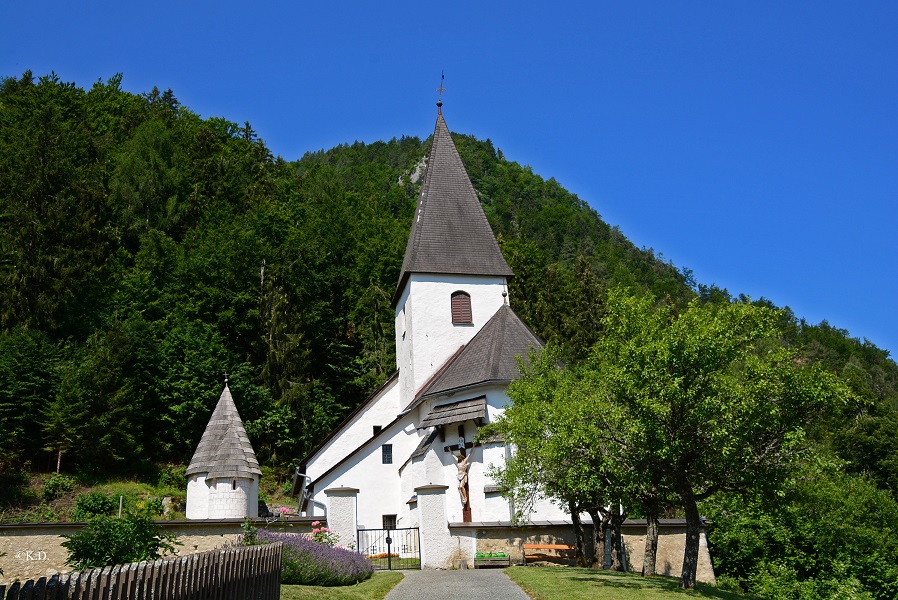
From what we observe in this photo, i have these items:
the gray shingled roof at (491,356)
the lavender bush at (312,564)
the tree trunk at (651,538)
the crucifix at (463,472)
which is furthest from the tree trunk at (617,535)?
the gray shingled roof at (491,356)

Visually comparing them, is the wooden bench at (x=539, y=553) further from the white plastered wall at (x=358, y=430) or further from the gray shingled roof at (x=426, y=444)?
the white plastered wall at (x=358, y=430)

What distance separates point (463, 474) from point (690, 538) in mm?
10215

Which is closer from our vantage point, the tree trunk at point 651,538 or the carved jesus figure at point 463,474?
the tree trunk at point 651,538

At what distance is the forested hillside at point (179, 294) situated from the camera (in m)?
35.2

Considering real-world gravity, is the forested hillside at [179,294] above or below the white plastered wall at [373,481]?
above

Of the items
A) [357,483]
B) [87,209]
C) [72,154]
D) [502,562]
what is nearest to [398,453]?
[357,483]

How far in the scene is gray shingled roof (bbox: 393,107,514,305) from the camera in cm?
3262

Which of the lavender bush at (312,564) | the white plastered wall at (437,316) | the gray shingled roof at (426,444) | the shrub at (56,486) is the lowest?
the lavender bush at (312,564)

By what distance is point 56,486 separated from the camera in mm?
32312

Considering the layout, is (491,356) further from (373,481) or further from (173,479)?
(173,479)

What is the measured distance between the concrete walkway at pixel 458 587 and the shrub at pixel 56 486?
21.2m

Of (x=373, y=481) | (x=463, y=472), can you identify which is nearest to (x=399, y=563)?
(x=463, y=472)

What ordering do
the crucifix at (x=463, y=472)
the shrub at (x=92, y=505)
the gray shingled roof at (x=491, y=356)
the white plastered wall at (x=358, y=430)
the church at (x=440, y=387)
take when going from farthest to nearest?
the white plastered wall at (x=358, y=430) < the shrub at (x=92, y=505) < the gray shingled roof at (x=491, y=356) < the church at (x=440, y=387) < the crucifix at (x=463, y=472)

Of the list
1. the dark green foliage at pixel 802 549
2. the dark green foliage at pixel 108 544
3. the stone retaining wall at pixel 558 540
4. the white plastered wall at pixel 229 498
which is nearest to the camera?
the dark green foliage at pixel 108 544
